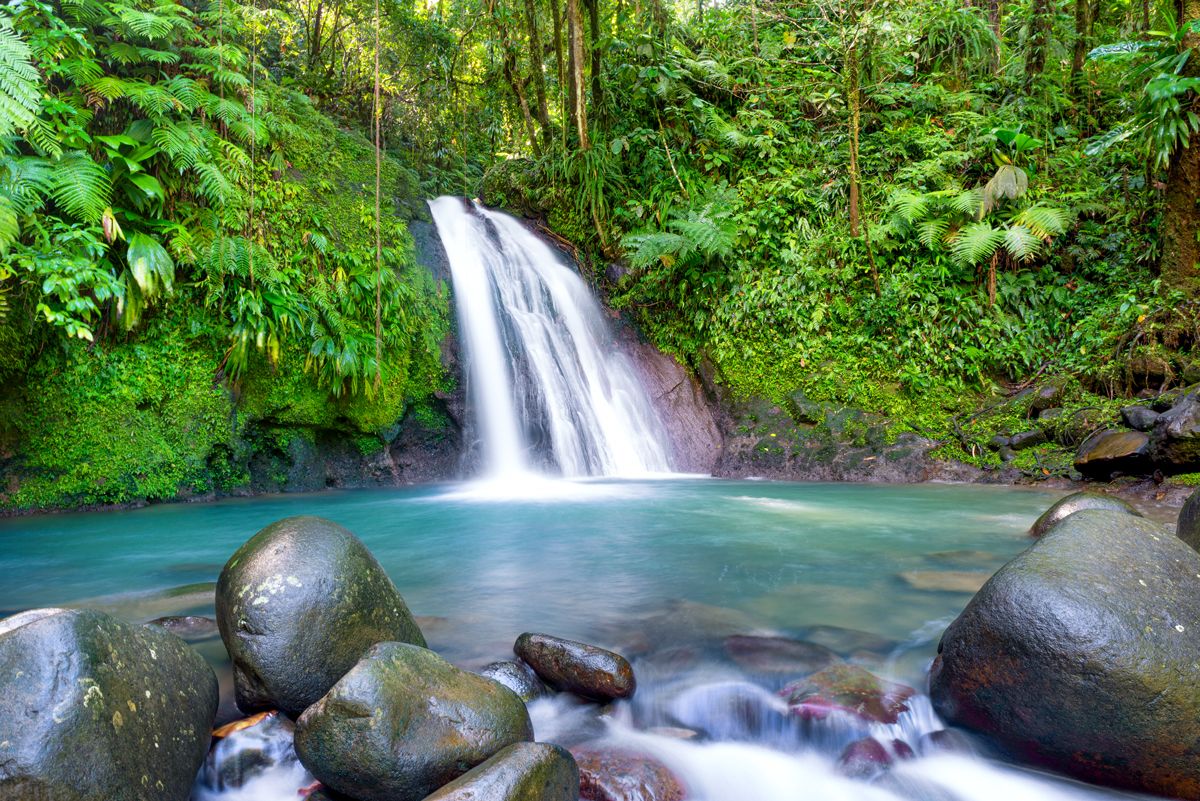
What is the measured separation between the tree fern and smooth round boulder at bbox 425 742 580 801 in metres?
5.53

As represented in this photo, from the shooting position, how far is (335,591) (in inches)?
111

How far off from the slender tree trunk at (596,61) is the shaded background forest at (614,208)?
0.07 metres

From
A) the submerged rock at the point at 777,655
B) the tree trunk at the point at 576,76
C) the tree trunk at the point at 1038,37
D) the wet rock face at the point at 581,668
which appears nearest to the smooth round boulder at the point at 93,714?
the wet rock face at the point at 581,668

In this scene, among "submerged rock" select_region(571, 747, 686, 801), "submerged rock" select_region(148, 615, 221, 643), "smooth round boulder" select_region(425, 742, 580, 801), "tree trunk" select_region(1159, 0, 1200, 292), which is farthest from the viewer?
"tree trunk" select_region(1159, 0, 1200, 292)

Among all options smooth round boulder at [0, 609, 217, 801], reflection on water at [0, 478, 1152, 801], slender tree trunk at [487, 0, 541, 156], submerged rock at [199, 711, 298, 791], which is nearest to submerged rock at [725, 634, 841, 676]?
reflection on water at [0, 478, 1152, 801]

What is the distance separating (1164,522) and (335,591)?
5.90 m

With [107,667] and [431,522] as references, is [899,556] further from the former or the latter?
[107,667]

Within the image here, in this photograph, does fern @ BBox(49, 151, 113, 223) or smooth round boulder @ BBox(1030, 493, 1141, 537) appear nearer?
smooth round boulder @ BBox(1030, 493, 1141, 537)

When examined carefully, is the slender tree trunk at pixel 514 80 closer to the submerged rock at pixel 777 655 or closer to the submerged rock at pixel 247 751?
the submerged rock at pixel 777 655

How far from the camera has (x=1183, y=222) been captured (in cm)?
791

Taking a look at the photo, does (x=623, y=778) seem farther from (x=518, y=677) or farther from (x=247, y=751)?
(x=247, y=751)

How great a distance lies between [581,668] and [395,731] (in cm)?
94

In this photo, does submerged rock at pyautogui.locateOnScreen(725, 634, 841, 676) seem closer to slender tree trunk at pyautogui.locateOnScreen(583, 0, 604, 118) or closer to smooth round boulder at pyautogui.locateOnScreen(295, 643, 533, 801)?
smooth round boulder at pyautogui.locateOnScreen(295, 643, 533, 801)

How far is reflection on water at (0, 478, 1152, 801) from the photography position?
2.67 metres
